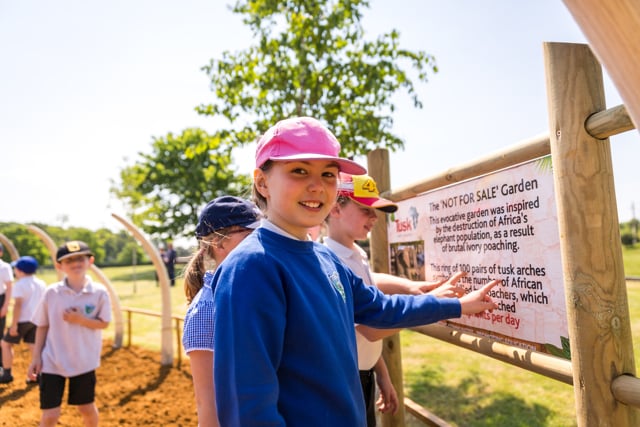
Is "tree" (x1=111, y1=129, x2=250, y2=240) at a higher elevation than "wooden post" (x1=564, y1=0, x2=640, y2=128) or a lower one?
higher

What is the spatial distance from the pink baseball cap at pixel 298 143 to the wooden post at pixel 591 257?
2.55 feet

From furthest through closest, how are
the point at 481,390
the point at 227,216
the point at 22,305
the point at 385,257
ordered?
the point at 22,305, the point at 481,390, the point at 385,257, the point at 227,216

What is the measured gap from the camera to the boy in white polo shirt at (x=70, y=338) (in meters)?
3.63

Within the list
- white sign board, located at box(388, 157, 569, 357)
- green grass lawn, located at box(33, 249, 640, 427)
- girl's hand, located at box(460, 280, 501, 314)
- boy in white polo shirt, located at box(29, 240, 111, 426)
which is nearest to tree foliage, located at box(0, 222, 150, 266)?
green grass lawn, located at box(33, 249, 640, 427)

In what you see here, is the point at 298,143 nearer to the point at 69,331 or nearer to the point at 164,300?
the point at 69,331

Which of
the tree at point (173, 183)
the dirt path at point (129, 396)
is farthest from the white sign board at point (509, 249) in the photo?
the tree at point (173, 183)

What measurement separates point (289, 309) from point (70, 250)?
10.6 ft

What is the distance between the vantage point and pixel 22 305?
6.26 metres

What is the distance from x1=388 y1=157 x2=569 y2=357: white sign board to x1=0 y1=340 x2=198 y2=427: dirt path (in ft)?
11.9

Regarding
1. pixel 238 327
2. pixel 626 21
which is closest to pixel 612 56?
pixel 626 21

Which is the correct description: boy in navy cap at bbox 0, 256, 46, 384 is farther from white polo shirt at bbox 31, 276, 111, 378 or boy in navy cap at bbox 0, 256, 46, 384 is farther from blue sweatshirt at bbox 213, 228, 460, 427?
blue sweatshirt at bbox 213, 228, 460, 427

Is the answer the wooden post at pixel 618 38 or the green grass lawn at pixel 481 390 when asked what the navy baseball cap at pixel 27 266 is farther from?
the wooden post at pixel 618 38

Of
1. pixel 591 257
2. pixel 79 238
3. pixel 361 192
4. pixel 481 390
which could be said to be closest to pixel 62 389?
pixel 361 192

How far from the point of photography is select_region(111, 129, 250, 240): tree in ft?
107
